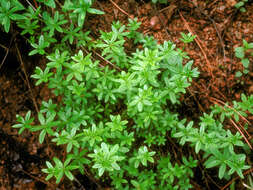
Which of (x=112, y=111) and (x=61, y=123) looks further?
(x=112, y=111)

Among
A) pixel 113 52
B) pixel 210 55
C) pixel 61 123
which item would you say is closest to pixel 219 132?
pixel 210 55

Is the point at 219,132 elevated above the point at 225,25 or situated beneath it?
situated beneath

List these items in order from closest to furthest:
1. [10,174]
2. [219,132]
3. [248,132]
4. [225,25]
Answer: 1. [219,132]
2. [248,132]
3. [10,174]
4. [225,25]

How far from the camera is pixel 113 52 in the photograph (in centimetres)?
246

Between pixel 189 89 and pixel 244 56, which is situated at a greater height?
pixel 244 56

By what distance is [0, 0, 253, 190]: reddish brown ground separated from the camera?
294cm

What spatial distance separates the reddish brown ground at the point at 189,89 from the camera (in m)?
2.94

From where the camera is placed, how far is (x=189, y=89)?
2936 mm

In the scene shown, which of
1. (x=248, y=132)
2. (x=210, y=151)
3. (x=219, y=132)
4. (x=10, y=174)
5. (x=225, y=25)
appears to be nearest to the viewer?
(x=210, y=151)

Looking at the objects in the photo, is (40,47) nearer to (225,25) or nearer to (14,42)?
(14,42)

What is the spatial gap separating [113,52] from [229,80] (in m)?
1.70

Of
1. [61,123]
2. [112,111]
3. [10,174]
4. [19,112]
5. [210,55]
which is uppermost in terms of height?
[210,55]

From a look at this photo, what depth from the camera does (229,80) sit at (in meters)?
2.99

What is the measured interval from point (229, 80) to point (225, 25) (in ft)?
2.73
